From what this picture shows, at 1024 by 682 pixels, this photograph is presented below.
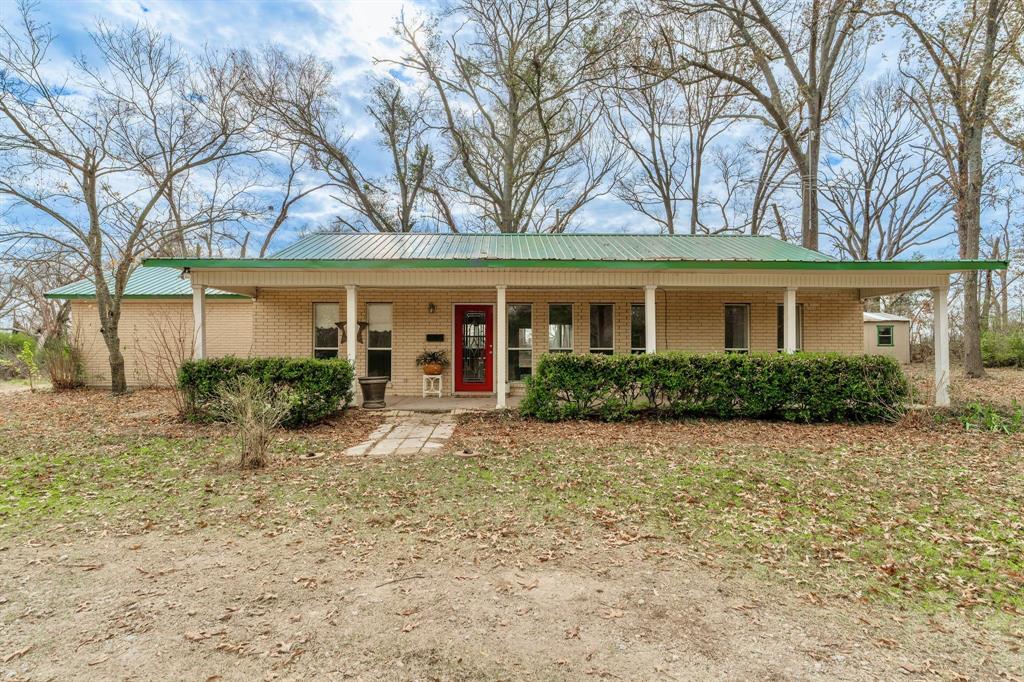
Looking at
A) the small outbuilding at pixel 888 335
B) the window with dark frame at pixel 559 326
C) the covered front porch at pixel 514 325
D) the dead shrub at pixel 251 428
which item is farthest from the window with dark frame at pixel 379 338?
the small outbuilding at pixel 888 335

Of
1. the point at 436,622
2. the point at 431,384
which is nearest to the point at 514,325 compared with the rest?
the point at 431,384

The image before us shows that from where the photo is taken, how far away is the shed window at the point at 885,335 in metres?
20.0

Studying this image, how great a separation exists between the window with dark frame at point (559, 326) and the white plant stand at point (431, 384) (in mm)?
A: 2725

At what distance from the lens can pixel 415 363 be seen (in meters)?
11.0

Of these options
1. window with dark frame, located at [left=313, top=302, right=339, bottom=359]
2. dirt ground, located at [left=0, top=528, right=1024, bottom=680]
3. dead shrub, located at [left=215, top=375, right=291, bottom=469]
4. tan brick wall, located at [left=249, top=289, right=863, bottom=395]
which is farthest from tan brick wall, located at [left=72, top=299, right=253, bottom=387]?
dirt ground, located at [left=0, top=528, right=1024, bottom=680]

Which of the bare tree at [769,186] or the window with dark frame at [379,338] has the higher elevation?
the bare tree at [769,186]

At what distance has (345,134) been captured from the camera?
778 inches

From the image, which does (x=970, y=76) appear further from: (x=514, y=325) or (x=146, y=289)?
(x=146, y=289)

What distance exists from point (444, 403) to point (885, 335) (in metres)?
20.2

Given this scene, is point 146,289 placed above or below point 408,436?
above

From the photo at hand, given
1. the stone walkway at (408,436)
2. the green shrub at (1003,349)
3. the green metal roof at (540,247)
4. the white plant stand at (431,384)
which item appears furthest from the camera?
the green shrub at (1003,349)

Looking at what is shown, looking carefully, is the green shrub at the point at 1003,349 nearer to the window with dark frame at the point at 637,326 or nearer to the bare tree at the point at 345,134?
the window with dark frame at the point at 637,326

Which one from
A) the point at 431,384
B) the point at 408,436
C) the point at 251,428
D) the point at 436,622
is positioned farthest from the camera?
the point at 431,384

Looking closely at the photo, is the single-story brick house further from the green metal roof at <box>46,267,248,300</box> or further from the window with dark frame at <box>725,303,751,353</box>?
the green metal roof at <box>46,267,248,300</box>
